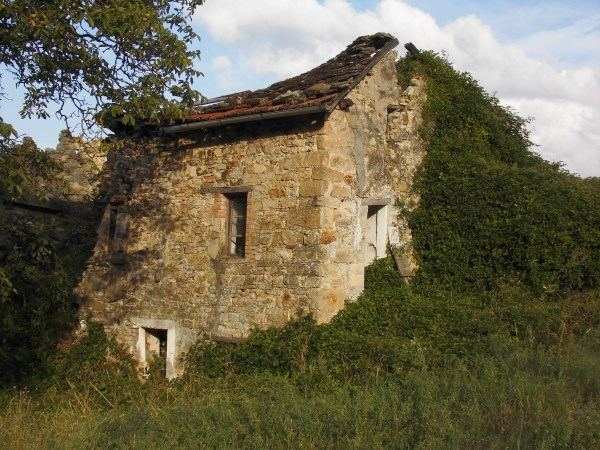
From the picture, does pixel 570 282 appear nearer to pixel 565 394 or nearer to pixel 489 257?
pixel 489 257

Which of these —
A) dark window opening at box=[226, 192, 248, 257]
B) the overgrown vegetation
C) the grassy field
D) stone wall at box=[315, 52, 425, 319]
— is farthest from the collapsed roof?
the grassy field

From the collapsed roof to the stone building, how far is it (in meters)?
0.03

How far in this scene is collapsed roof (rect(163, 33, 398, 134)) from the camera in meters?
9.41

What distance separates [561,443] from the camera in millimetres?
5238

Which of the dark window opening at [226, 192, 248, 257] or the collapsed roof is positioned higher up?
the collapsed roof

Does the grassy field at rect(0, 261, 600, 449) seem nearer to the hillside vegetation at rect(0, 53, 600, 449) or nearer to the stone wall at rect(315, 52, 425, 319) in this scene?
the hillside vegetation at rect(0, 53, 600, 449)

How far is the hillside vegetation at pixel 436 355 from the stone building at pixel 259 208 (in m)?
0.43

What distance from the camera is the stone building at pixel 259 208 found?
9547mm

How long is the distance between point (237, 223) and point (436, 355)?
12.9 ft

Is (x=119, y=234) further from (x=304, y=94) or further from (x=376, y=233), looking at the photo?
(x=376, y=233)

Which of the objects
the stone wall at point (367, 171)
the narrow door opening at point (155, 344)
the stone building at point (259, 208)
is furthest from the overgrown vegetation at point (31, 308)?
the stone wall at point (367, 171)

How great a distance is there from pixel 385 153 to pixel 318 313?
11.2 feet

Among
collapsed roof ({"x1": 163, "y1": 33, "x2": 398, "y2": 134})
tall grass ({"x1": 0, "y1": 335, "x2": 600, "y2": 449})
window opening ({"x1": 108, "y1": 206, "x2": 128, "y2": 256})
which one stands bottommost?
tall grass ({"x1": 0, "y1": 335, "x2": 600, "y2": 449})

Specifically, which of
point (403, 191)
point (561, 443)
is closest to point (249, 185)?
point (403, 191)
